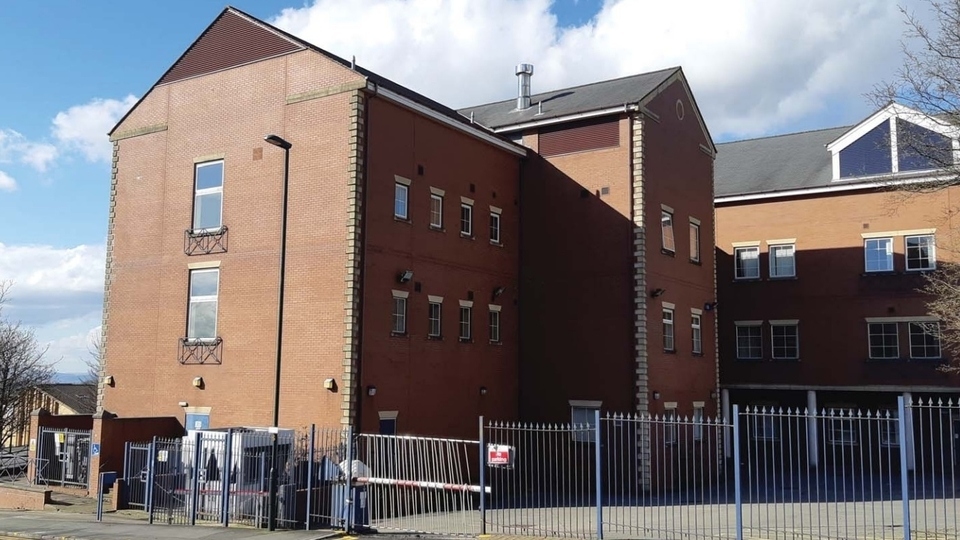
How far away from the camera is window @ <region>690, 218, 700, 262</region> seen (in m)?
30.4

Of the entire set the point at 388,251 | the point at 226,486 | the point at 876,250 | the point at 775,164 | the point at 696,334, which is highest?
the point at 775,164

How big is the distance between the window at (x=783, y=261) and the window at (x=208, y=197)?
2254cm

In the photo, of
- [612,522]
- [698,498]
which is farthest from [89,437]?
[698,498]

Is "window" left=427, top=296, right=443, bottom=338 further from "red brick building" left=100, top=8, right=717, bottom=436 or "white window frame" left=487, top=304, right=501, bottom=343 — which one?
"white window frame" left=487, top=304, right=501, bottom=343

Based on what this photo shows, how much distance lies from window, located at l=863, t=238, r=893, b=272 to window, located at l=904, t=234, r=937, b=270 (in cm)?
67

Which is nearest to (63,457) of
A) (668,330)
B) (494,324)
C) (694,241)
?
(494,324)

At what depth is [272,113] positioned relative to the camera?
24.0 m

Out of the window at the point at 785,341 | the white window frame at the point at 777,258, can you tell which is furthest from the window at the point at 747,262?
the window at the point at 785,341

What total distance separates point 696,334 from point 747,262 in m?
7.69

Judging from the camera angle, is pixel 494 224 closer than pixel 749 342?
Yes

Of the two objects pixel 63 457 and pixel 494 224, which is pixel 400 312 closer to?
pixel 494 224

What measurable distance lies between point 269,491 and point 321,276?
21.8ft

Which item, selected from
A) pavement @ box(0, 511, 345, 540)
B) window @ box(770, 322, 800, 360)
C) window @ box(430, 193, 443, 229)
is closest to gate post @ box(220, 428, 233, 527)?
pavement @ box(0, 511, 345, 540)

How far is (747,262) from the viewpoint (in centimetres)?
3662
